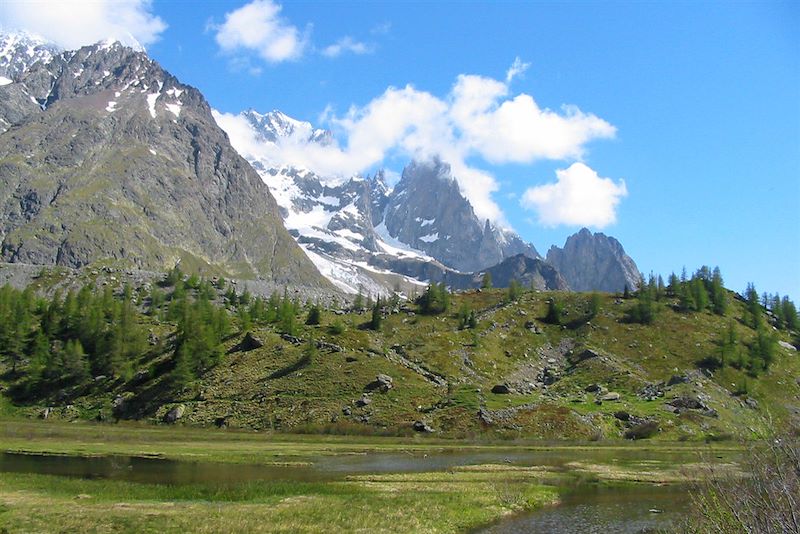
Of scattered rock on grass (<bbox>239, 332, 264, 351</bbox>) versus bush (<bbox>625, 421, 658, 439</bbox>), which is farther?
scattered rock on grass (<bbox>239, 332, 264, 351</bbox>)

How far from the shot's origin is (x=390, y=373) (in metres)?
144

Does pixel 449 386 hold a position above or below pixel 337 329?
below

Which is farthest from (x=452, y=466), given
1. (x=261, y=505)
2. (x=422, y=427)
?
(x=422, y=427)

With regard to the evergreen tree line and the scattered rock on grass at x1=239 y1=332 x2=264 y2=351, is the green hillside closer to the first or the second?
the scattered rock on grass at x1=239 y1=332 x2=264 y2=351

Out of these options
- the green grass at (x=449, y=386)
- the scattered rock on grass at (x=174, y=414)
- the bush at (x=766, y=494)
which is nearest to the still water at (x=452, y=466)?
the bush at (x=766, y=494)

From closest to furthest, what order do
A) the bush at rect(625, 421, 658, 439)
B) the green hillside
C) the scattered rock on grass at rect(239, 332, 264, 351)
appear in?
the bush at rect(625, 421, 658, 439) < the green hillside < the scattered rock on grass at rect(239, 332, 264, 351)

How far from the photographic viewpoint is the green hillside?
127 m

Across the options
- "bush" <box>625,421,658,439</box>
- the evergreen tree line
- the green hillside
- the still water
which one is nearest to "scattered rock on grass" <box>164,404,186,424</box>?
the green hillside

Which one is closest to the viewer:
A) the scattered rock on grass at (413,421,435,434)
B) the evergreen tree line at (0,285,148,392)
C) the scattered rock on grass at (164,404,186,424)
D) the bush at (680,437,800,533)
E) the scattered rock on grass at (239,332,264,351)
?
the bush at (680,437,800,533)

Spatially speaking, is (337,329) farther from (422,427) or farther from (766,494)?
(766,494)

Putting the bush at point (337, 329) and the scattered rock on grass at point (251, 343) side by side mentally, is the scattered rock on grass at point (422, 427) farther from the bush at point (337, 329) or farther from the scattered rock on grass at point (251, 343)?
the scattered rock on grass at point (251, 343)

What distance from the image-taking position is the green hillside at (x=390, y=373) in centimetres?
12669

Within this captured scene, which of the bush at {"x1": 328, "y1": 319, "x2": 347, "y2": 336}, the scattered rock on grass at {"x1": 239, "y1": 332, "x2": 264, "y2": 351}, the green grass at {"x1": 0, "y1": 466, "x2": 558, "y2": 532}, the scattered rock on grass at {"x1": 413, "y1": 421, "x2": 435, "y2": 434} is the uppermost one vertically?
the bush at {"x1": 328, "y1": 319, "x2": 347, "y2": 336}

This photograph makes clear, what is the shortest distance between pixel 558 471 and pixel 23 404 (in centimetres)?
12666
